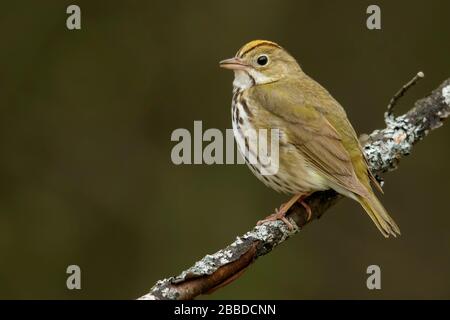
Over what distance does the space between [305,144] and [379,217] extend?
2.56 ft

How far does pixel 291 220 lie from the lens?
6867mm

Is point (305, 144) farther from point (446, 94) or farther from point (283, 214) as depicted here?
point (446, 94)

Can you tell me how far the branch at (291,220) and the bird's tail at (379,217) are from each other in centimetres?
47

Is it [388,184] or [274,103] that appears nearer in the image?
[274,103]

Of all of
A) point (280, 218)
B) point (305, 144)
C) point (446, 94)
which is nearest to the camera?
point (280, 218)

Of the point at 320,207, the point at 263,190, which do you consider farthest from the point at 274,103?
the point at 263,190

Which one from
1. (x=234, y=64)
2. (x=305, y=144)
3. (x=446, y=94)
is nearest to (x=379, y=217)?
(x=305, y=144)

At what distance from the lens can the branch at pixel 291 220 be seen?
5.74 metres

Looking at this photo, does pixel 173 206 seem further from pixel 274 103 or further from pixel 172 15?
pixel 274 103

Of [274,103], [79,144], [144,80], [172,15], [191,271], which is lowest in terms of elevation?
[191,271]

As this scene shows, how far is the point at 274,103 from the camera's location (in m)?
7.17

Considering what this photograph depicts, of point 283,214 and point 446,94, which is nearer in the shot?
point 283,214

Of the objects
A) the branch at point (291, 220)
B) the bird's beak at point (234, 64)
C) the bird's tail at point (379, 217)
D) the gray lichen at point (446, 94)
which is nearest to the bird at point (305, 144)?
the bird's tail at point (379, 217)

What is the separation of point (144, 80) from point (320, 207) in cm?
397
